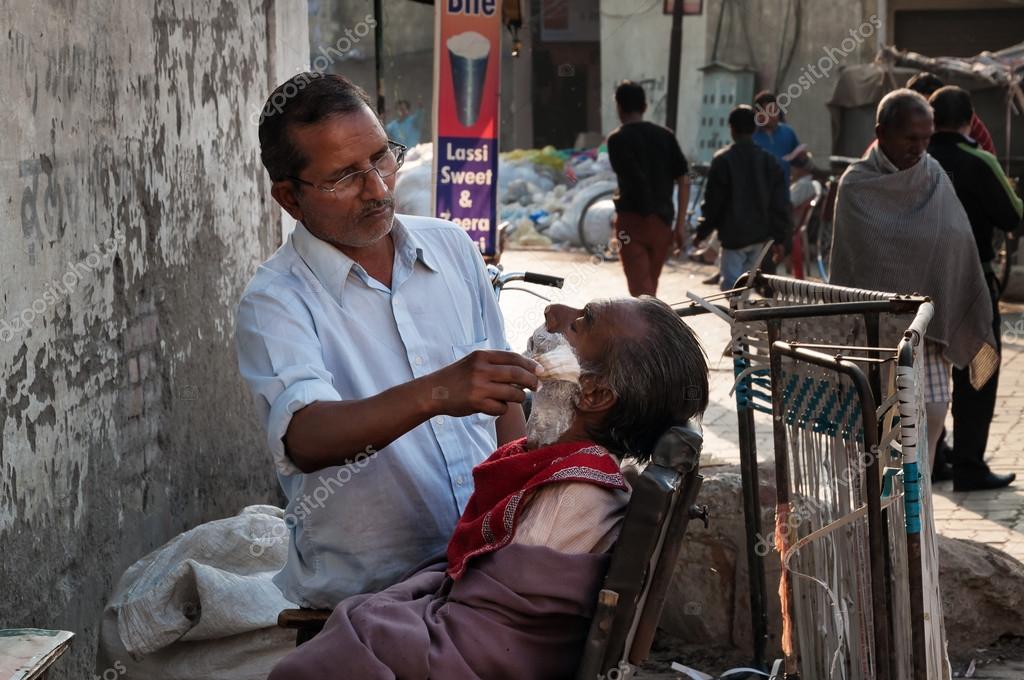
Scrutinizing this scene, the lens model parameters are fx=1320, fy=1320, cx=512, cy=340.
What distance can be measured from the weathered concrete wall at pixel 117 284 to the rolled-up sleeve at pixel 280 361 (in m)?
1.04

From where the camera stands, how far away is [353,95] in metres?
2.51

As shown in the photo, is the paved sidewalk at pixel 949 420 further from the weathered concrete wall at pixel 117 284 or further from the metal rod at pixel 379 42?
the metal rod at pixel 379 42

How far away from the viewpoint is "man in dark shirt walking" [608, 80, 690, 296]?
31.0 feet

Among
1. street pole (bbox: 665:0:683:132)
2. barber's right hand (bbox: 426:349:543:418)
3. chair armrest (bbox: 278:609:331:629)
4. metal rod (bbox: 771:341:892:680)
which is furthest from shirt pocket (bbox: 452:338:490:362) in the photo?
street pole (bbox: 665:0:683:132)

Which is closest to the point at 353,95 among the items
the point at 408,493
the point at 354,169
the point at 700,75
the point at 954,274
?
the point at 354,169

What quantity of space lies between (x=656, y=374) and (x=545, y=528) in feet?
1.16

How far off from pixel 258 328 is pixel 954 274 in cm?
391

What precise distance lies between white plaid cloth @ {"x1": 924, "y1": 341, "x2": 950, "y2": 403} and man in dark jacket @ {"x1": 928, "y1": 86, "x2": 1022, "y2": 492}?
2.56 feet

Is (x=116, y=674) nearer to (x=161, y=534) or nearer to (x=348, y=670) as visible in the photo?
(x=161, y=534)

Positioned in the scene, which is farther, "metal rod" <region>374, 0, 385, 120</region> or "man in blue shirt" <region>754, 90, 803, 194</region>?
"man in blue shirt" <region>754, 90, 803, 194</region>

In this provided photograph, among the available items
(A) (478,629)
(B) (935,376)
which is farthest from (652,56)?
(A) (478,629)
